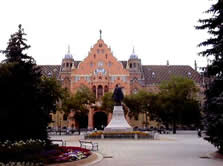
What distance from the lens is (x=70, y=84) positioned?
79562 mm

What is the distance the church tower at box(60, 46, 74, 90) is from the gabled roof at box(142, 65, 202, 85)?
23.5m

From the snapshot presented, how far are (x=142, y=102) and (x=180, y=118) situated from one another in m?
8.76

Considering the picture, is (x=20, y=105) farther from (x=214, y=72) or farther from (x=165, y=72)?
(x=165, y=72)

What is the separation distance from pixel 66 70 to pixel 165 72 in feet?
105

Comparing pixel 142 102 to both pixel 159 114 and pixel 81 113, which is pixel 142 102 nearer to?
pixel 159 114

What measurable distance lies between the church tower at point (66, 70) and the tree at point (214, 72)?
2475 inches

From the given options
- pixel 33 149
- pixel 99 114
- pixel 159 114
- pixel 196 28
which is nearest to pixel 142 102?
pixel 159 114

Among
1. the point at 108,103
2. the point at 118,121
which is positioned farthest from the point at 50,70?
the point at 118,121

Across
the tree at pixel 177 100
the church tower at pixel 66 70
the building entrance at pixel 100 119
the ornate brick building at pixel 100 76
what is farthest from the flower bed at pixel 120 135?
the church tower at pixel 66 70

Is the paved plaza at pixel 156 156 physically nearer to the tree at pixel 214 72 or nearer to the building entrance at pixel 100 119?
the tree at pixel 214 72

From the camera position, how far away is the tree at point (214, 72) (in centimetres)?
1715

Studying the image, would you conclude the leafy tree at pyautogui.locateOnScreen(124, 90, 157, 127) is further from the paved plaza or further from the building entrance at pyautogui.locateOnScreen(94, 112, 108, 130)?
the paved plaza

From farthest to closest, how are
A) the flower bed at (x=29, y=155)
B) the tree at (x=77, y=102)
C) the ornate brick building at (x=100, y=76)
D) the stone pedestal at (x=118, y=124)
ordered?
the ornate brick building at (x=100, y=76) < the tree at (x=77, y=102) < the stone pedestal at (x=118, y=124) < the flower bed at (x=29, y=155)

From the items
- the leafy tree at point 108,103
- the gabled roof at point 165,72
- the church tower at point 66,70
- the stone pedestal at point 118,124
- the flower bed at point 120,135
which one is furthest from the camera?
the gabled roof at point 165,72
